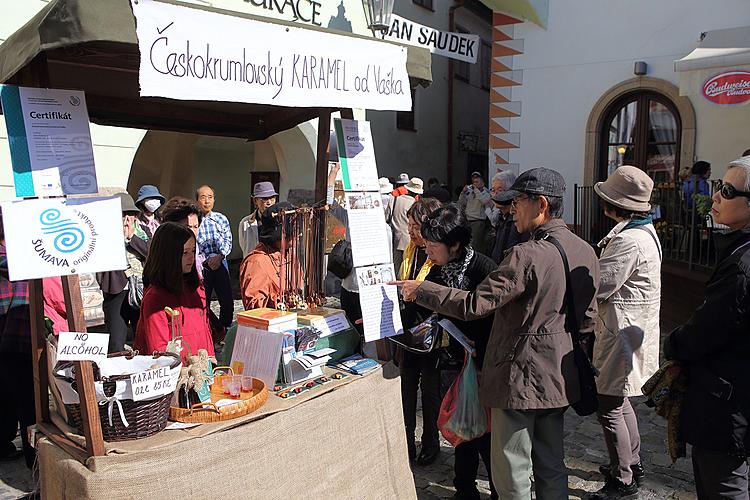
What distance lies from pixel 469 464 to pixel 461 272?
1108mm

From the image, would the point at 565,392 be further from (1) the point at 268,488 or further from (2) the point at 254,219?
(2) the point at 254,219

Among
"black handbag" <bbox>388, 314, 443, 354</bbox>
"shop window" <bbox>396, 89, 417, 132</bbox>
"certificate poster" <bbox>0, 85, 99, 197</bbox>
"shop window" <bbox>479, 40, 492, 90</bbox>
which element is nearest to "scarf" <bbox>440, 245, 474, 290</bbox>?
"black handbag" <bbox>388, 314, 443, 354</bbox>

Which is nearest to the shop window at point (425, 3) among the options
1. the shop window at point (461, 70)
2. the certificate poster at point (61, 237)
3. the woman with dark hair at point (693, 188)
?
the shop window at point (461, 70)

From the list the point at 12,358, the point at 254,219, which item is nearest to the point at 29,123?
the point at 12,358

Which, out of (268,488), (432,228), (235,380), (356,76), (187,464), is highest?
(356,76)

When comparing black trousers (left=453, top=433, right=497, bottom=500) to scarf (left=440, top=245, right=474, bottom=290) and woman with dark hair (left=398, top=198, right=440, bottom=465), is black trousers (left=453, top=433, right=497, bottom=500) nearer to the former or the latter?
woman with dark hair (left=398, top=198, right=440, bottom=465)

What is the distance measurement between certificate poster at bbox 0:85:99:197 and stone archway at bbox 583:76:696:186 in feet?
29.6

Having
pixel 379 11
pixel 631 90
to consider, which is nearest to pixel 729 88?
pixel 631 90

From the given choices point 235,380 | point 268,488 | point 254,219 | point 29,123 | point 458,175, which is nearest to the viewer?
point 29,123

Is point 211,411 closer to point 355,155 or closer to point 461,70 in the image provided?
point 355,155

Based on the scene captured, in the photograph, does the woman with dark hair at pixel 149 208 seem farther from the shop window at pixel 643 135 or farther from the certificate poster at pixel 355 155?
the shop window at pixel 643 135

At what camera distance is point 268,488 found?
234cm

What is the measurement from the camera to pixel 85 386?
209cm

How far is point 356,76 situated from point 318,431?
162 centimetres
